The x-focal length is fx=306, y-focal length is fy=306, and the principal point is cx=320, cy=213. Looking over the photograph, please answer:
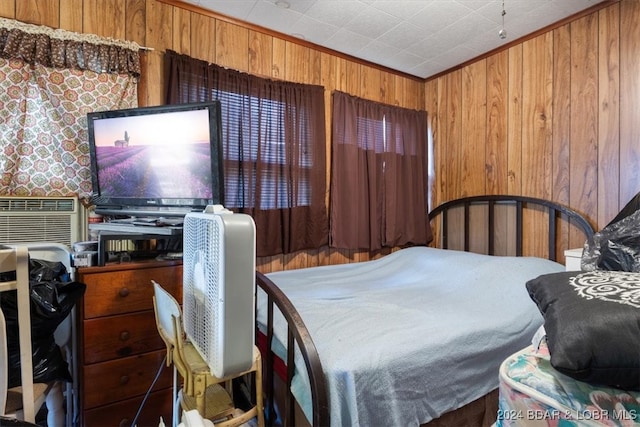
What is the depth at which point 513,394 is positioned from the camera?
68 centimetres

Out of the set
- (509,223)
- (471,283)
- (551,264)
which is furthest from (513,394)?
(509,223)

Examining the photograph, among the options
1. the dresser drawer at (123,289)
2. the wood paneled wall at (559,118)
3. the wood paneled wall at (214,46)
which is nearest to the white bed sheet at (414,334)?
the dresser drawer at (123,289)

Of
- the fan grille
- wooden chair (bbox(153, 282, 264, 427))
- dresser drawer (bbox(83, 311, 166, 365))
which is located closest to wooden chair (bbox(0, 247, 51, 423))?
dresser drawer (bbox(83, 311, 166, 365))

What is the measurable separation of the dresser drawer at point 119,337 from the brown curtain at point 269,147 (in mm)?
960

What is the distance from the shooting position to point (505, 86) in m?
2.53

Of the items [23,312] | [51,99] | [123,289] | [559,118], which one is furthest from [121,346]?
[559,118]

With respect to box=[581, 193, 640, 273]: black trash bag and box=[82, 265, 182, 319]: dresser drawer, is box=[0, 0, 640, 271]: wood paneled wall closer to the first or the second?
box=[581, 193, 640, 273]: black trash bag

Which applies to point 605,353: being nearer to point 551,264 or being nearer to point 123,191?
point 551,264

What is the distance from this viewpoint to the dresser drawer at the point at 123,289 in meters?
1.29

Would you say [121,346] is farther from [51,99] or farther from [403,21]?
[403,21]

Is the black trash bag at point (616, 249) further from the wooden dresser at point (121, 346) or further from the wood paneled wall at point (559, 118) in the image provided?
the wooden dresser at point (121, 346)

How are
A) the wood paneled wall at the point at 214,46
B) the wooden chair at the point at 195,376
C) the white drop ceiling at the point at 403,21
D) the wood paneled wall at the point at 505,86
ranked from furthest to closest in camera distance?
the white drop ceiling at the point at 403,21
the wood paneled wall at the point at 505,86
the wood paneled wall at the point at 214,46
the wooden chair at the point at 195,376

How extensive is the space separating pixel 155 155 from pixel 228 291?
1.11 metres

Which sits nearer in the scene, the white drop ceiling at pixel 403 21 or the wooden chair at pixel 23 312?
the wooden chair at pixel 23 312
